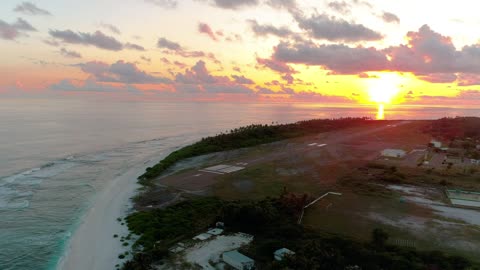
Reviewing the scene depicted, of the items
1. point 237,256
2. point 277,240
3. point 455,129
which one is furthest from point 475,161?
point 237,256

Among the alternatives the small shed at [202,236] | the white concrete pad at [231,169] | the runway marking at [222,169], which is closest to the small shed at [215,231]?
the small shed at [202,236]

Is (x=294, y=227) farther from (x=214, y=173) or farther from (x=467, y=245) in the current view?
(x=214, y=173)

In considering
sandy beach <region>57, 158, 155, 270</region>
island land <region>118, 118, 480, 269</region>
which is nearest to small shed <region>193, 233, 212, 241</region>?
island land <region>118, 118, 480, 269</region>

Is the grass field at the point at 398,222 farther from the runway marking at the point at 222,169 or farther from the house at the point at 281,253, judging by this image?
the runway marking at the point at 222,169

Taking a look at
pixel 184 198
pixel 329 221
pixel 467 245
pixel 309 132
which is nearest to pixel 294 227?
pixel 329 221

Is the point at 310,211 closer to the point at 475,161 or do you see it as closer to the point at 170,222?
the point at 170,222

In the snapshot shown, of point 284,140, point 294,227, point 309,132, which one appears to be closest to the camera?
point 294,227

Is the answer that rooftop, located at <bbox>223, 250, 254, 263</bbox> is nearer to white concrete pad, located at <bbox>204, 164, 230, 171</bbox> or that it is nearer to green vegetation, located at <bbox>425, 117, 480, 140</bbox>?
white concrete pad, located at <bbox>204, 164, 230, 171</bbox>
